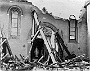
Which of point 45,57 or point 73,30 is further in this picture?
point 73,30

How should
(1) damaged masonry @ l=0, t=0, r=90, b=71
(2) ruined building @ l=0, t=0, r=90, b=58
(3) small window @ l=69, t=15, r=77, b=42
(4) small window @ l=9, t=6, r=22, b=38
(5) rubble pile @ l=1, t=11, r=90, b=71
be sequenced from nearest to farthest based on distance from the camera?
(5) rubble pile @ l=1, t=11, r=90, b=71
(1) damaged masonry @ l=0, t=0, r=90, b=71
(2) ruined building @ l=0, t=0, r=90, b=58
(4) small window @ l=9, t=6, r=22, b=38
(3) small window @ l=69, t=15, r=77, b=42

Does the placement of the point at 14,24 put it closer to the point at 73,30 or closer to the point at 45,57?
the point at 45,57

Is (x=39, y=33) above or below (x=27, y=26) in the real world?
below

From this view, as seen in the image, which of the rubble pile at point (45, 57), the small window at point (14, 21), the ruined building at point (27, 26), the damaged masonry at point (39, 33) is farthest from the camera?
the small window at point (14, 21)

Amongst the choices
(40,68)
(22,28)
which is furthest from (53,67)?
(22,28)

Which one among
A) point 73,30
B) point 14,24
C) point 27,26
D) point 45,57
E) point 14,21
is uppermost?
point 14,21

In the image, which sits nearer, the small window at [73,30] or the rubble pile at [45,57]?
the rubble pile at [45,57]

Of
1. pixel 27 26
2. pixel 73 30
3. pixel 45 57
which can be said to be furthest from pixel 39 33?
pixel 73 30

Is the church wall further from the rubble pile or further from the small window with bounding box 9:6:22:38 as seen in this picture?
the rubble pile

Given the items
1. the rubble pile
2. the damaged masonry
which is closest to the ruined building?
the damaged masonry

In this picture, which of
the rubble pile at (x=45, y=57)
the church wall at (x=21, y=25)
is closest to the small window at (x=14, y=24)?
the church wall at (x=21, y=25)

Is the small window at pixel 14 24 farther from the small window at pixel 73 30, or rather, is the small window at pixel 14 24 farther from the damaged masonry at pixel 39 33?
the small window at pixel 73 30

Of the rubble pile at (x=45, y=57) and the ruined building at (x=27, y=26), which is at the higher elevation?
the ruined building at (x=27, y=26)

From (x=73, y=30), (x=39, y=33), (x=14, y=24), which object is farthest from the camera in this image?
(x=73, y=30)
